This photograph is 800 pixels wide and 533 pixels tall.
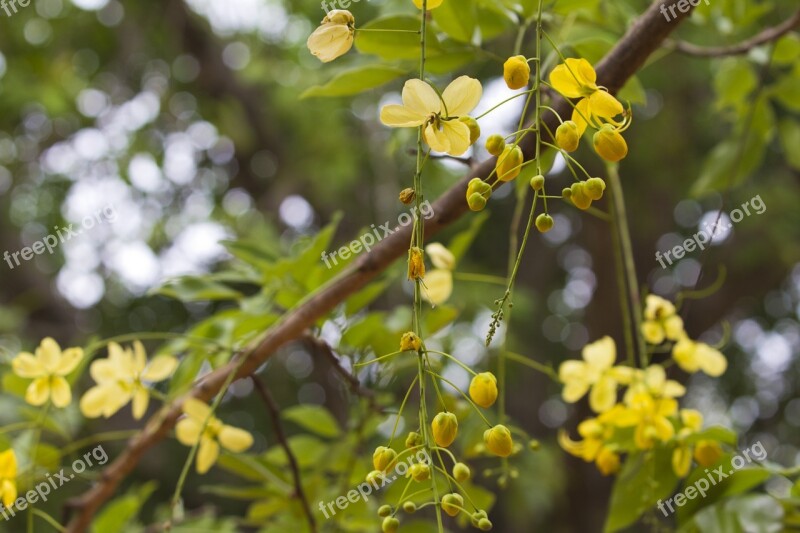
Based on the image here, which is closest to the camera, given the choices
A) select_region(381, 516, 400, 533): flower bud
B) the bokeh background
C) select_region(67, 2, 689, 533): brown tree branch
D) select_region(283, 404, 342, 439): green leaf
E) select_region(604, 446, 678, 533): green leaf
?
select_region(381, 516, 400, 533): flower bud

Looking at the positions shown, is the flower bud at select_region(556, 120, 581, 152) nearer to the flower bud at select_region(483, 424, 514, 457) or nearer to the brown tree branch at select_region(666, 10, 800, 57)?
the flower bud at select_region(483, 424, 514, 457)

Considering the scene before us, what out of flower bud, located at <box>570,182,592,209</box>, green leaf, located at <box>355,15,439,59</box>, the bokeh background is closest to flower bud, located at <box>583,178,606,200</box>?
flower bud, located at <box>570,182,592,209</box>

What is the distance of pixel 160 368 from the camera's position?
59 cm

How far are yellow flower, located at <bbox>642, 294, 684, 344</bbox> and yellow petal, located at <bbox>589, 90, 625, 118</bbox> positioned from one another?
0.87 ft

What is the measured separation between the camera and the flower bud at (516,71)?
292 millimetres

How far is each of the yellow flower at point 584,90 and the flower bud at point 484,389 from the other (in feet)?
0.34

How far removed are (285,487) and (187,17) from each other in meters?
1.88

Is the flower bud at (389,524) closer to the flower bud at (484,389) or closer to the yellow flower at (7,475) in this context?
the flower bud at (484,389)

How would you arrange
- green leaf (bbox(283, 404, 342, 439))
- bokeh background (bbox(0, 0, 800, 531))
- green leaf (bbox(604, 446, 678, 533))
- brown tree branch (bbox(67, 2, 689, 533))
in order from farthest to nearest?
bokeh background (bbox(0, 0, 800, 531)) → green leaf (bbox(283, 404, 342, 439)) → green leaf (bbox(604, 446, 678, 533)) → brown tree branch (bbox(67, 2, 689, 533))

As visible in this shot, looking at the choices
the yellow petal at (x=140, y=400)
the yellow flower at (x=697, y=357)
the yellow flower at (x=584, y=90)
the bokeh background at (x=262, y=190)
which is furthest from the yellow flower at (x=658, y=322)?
the bokeh background at (x=262, y=190)

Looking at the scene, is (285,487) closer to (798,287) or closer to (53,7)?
(53,7)

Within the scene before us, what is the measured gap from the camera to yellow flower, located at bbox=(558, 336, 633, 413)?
1.76 ft

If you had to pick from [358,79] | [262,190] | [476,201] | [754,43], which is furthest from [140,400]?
[262,190]

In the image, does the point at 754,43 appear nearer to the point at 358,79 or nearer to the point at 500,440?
the point at 358,79
